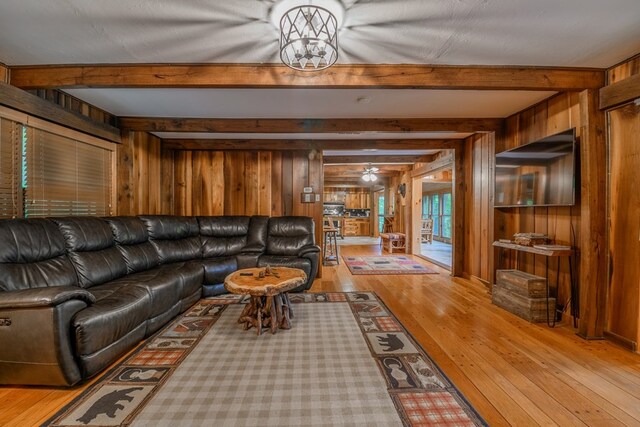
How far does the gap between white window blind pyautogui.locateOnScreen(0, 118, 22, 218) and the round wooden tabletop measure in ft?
6.70

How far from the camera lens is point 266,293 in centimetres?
238

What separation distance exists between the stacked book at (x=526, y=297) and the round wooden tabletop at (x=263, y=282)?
7.72 ft

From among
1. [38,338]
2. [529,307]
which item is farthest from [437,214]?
[38,338]

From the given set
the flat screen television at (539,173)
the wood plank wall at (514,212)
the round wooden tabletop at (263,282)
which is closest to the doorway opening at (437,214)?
the wood plank wall at (514,212)

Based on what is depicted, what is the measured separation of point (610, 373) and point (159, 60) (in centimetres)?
426

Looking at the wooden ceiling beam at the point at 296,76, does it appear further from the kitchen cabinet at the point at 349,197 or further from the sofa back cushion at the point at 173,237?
the kitchen cabinet at the point at 349,197

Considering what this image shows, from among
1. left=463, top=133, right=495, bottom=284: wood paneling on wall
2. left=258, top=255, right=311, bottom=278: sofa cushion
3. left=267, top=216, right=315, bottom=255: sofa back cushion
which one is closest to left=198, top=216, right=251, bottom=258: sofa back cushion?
left=267, top=216, right=315, bottom=255: sofa back cushion

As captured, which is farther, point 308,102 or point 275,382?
point 308,102

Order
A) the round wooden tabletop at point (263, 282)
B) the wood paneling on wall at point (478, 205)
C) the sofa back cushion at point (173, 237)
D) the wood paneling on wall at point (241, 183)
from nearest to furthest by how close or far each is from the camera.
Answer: the round wooden tabletop at point (263, 282), the sofa back cushion at point (173, 237), the wood paneling on wall at point (478, 205), the wood paneling on wall at point (241, 183)

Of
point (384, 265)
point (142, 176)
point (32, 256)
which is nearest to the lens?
point (32, 256)

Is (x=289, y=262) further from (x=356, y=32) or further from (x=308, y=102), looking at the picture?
(x=356, y=32)

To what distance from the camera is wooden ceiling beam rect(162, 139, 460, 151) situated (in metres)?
4.80

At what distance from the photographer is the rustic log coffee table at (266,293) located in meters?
2.43

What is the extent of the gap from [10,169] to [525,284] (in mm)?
5124
